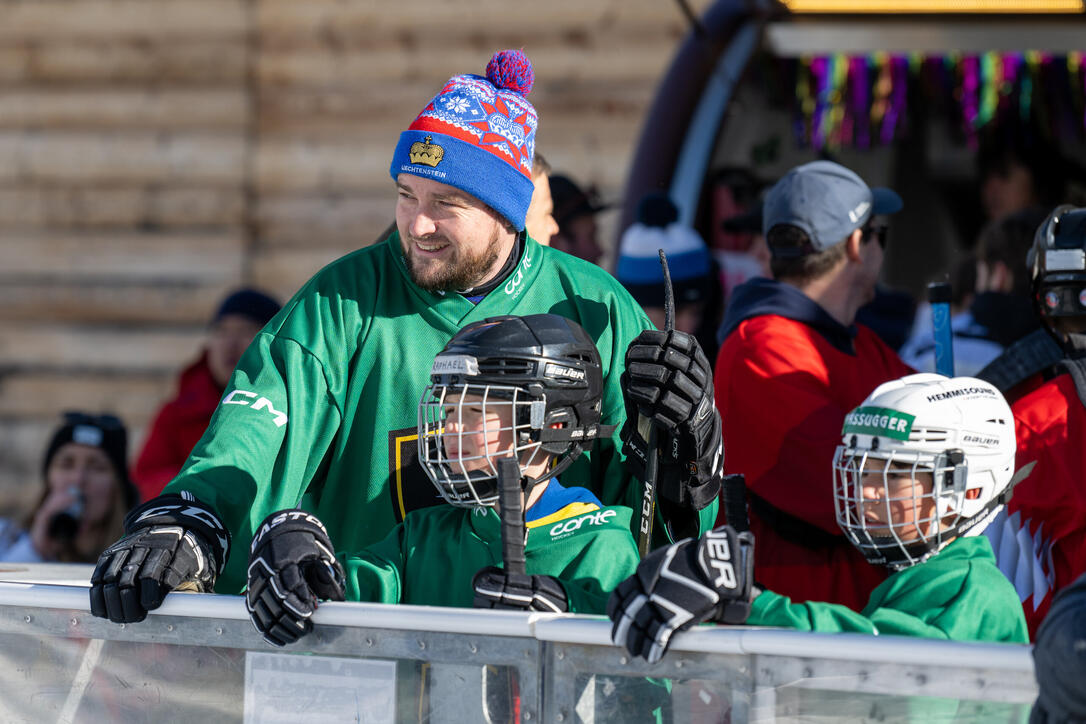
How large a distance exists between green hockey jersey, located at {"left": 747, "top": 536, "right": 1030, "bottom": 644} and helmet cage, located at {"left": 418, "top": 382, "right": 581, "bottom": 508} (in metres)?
0.44

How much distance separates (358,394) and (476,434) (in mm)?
419

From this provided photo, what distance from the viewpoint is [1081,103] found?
4863 mm

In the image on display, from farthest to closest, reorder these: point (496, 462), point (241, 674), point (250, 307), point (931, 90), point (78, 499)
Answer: point (931, 90)
point (250, 307)
point (78, 499)
point (496, 462)
point (241, 674)

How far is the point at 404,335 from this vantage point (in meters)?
2.54

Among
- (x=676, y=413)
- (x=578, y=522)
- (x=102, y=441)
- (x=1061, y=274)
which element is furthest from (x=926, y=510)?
(x=102, y=441)

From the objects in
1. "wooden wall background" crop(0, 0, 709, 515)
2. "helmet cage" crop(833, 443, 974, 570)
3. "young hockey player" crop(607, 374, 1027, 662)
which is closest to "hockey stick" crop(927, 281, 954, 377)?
"young hockey player" crop(607, 374, 1027, 662)

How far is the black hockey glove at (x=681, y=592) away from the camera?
5.63 feet

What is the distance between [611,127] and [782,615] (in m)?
4.63

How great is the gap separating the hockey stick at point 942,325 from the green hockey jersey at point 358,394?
2.28ft

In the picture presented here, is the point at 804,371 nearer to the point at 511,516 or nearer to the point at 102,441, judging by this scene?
the point at 511,516

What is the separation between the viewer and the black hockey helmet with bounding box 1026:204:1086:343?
99.5 inches

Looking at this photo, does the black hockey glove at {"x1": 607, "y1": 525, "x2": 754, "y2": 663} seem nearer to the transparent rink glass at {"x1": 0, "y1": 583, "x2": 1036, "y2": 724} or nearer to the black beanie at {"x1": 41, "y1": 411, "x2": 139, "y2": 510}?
the transparent rink glass at {"x1": 0, "y1": 583, "x2": 1036, "y2": 724}

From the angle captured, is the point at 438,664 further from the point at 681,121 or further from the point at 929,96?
the point at 929,96

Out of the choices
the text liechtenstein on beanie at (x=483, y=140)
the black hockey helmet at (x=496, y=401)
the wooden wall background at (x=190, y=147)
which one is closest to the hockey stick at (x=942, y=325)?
the text liechtenstein on beanie at (x=483, y=140)
